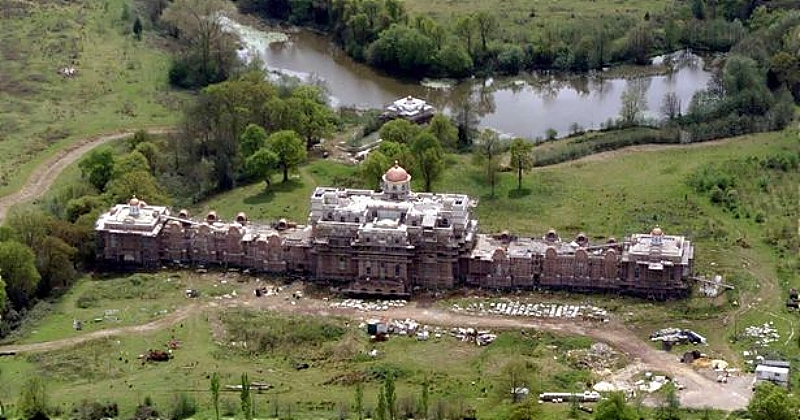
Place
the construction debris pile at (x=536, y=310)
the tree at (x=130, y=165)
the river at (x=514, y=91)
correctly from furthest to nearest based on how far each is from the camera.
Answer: the river at (x=514, y=91) → the tree at (x=130, y=165) → the construction debris pile at (x=536, y=310)

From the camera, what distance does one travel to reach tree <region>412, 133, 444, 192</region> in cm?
8150

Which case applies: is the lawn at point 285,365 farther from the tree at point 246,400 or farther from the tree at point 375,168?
the tree at point 375,168

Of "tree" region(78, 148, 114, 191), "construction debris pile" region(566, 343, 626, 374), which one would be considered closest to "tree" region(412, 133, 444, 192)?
"tree" region(78, 148, 114, 191)

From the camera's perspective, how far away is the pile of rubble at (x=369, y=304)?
70.6 meters

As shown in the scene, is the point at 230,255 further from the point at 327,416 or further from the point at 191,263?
the point at 327,416

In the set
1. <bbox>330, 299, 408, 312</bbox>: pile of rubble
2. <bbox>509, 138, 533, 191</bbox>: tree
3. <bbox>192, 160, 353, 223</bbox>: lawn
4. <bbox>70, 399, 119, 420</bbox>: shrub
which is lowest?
<bbox>70, 399, 119, 420</bbox>: shrub

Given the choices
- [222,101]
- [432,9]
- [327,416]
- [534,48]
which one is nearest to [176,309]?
[327,416]

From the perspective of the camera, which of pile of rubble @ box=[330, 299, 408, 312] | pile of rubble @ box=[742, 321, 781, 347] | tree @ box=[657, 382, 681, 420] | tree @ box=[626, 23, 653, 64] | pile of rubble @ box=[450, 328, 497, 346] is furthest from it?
tree @ box=[626, 23, 653, 64]

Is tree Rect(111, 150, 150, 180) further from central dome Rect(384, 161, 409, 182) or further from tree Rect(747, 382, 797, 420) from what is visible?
tree Rect(747, 382, 797, 420)

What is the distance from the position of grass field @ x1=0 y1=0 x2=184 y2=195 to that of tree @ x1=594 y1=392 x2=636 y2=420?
134 feet

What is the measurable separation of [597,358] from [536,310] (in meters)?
5.82

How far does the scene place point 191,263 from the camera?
248 feet

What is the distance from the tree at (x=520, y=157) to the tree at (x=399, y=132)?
6409 mm

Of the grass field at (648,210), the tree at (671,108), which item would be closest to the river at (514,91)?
the tree at (671,108)
